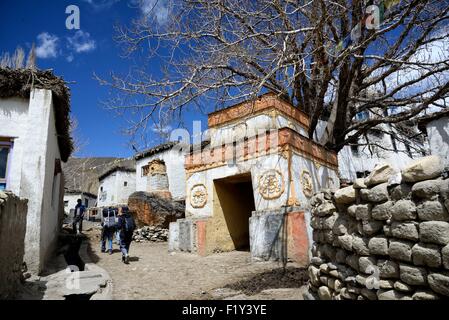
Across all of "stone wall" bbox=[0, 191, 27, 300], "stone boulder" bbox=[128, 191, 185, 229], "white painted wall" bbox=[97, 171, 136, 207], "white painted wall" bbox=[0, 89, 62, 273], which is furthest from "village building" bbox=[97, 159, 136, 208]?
"stone wall" bbox=[0, 191, 27, 300]

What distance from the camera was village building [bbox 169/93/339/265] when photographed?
320 inches

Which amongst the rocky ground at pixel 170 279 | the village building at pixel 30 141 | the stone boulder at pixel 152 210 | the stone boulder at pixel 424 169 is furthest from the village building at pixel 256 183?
the stone boulder at pixel 424 169

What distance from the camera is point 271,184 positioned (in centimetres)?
897

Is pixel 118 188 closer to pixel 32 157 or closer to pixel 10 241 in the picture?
pixel 32 157

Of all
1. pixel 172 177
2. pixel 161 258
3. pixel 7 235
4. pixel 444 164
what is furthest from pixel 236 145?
pixel 172 177

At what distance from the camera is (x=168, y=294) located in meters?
5.49

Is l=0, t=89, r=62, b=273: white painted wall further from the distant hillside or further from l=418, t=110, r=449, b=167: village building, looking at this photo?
the distant hillside

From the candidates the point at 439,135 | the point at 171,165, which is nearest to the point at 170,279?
the point at 439,135

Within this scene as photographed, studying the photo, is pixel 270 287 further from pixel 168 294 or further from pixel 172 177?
pixel 172 177

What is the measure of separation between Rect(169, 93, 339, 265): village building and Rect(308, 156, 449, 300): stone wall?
396cm

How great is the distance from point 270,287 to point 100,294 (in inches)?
118

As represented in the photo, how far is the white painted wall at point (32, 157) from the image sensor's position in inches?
245

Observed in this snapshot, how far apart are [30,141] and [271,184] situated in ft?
20.2

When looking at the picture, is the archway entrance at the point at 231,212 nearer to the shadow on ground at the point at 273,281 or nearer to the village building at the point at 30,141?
the shadow on ground at the point at 273,281
